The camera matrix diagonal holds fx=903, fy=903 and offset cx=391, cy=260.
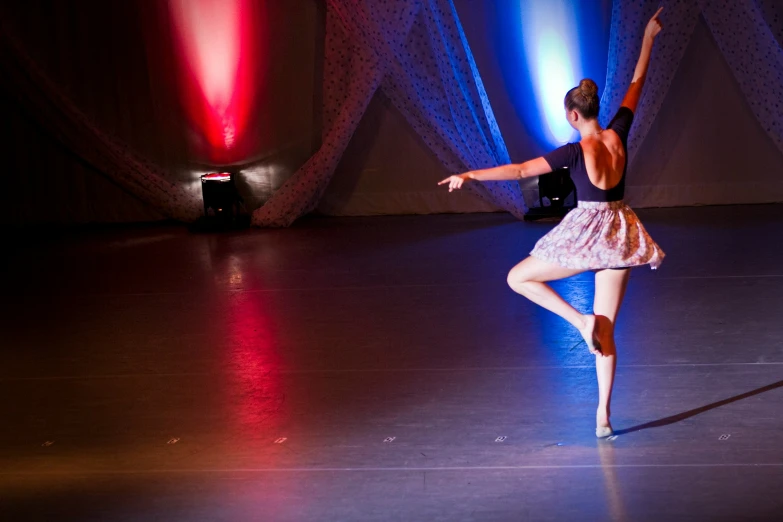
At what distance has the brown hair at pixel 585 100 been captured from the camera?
3.02 m

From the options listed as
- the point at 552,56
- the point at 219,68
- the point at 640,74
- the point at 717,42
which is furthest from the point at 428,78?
the point at 640,74

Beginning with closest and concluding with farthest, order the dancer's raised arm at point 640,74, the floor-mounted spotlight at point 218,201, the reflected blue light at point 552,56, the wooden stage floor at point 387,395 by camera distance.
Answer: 1. the wooden stage floor at point 387,395
2. the dancer's raised arm at point 640,74
3. the reflected blue light at point 552,56
4. the floor-mounted spotlight at point 218,201

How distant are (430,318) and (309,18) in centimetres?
502

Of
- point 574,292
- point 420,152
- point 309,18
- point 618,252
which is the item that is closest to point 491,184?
point 420,152

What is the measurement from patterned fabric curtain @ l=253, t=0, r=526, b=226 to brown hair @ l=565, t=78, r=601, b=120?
5349 mm

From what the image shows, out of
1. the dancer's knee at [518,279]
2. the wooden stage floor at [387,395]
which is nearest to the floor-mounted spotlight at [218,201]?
the wooden stage floor at [387,395]

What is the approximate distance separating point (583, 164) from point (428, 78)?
5.67 metres

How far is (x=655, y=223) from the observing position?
7742mm

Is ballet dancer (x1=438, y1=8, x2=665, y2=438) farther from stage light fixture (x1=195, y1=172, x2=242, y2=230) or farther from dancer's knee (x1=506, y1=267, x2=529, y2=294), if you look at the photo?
stage light fixture (x1=195, y1=172, x2=242, y2=230)

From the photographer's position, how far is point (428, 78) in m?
8.52

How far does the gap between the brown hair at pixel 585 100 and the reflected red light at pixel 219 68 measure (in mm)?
6685

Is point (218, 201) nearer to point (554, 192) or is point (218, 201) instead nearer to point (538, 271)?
point (554, 192)

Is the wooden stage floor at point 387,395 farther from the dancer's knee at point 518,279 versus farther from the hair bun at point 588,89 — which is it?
the hair bun at point 588,89

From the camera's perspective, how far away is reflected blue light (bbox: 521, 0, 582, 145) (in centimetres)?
870
